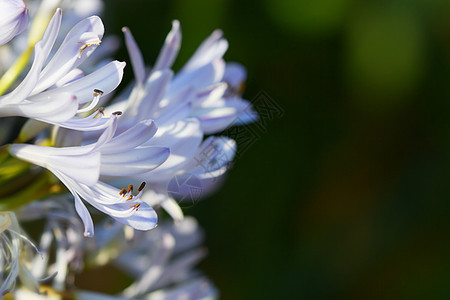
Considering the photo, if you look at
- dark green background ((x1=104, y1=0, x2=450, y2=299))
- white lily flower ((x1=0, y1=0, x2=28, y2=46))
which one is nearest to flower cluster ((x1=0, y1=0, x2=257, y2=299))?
white lily flower ((x1=0, y1=0, x2=28, y2=46))

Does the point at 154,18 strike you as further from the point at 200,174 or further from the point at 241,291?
the point at 200,174

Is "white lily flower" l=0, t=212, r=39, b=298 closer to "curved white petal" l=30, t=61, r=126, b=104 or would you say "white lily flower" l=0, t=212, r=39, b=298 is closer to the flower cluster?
the flower cluster

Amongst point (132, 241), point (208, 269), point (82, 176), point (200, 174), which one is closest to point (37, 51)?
point (82, 176)

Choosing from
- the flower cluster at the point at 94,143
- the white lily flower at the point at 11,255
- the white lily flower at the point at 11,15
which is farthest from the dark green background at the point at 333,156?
the white lily flower at the point at 11,15

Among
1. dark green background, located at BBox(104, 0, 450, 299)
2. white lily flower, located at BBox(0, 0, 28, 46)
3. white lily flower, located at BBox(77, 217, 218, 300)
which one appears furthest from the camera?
dark green background, located at BBox(104, 0, 450, 299)

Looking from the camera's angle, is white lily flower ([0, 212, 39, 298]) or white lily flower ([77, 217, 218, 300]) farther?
white lily flower ([77, 217, 218, 300])

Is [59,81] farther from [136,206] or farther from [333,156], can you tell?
[333,156]
